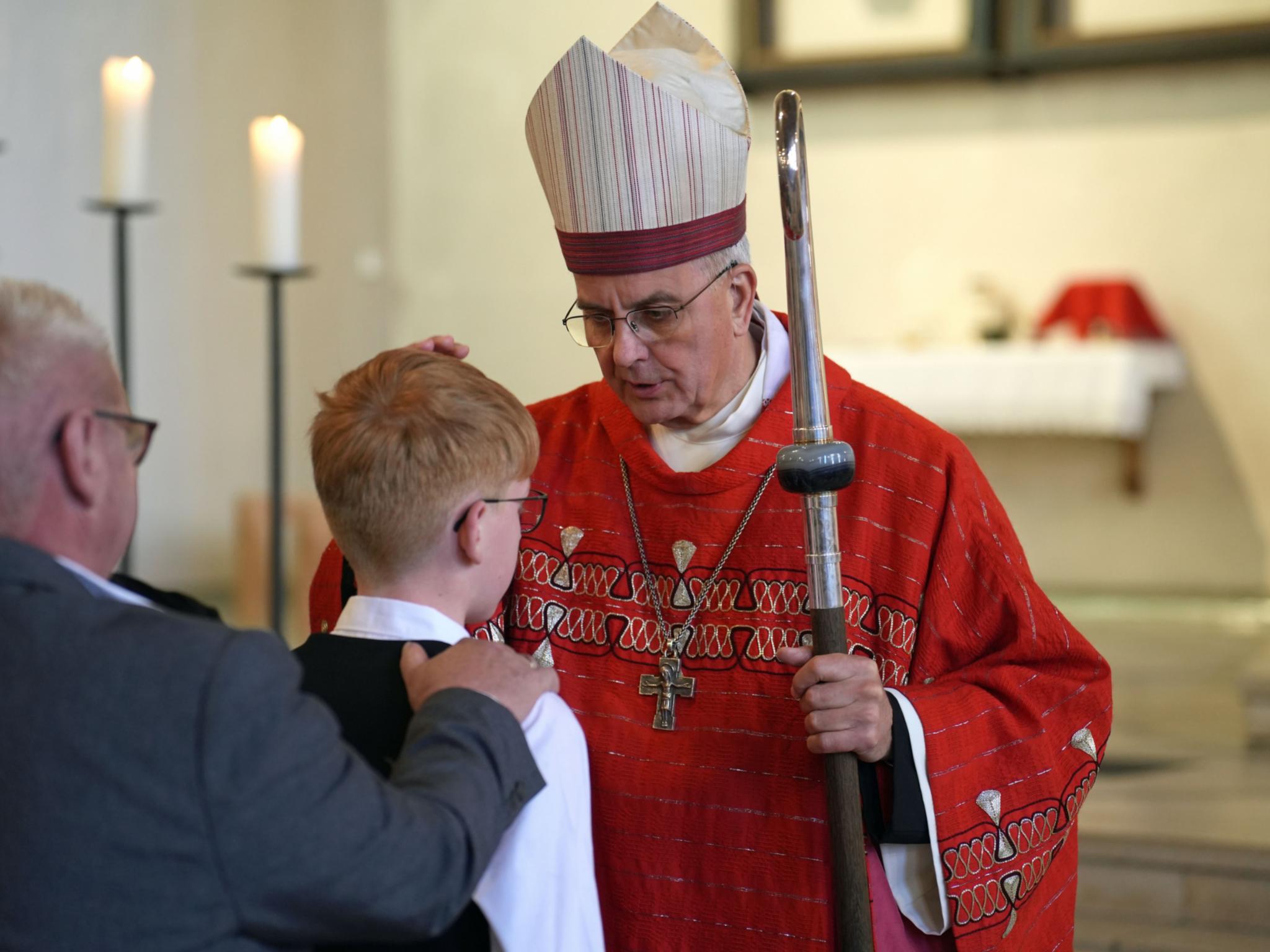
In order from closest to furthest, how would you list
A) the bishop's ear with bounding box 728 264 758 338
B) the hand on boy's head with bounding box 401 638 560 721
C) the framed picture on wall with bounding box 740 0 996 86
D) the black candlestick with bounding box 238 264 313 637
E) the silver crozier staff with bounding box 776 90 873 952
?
the hand on boy's head with bounding box 401 638 560 721 < the silver crozier staff with bounding box 776 90 873 952 < the bishop's ear with bounding box 728 264 758 338 < the black candlestick with bounding box 238 264 313 637 < the framed picture on wall with bounding box 740 0 996 86

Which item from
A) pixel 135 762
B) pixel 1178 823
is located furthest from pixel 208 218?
pixel 135 762

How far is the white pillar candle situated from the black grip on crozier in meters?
2.49

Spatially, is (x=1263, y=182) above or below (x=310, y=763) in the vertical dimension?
above

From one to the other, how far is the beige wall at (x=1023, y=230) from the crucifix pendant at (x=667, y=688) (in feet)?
15.6

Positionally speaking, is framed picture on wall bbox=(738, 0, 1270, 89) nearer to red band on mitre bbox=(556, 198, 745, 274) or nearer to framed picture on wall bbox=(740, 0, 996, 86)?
framed picture on wall bbox=(740, 0, 996, 86)

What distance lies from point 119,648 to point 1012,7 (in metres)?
6.75

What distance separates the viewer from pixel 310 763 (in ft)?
4.34

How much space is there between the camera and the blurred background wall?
7062mm

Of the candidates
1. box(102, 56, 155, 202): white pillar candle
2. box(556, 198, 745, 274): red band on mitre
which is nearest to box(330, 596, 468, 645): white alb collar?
box(556, 198, 745, 274): red band on mitre

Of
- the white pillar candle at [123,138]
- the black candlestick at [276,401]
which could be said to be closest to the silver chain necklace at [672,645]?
the black candlestick at [276,401]

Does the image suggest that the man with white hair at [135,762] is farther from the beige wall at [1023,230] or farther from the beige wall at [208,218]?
the beige wall at [208,218]

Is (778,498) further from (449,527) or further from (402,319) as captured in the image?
(402,319)

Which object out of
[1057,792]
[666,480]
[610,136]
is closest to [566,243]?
[610,136]

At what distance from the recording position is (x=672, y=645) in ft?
7.19
